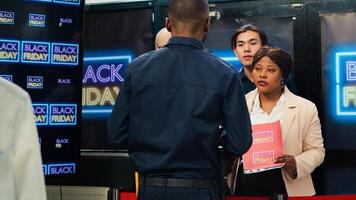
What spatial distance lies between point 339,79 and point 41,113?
201 cm

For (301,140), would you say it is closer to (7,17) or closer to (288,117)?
(288,117)

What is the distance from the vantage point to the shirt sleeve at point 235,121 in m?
2.46

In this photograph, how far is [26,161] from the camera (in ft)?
4.33

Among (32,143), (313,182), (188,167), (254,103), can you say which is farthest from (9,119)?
(313,182)

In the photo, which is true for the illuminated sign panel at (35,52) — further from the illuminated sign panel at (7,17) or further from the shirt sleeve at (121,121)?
the shirt sleeve at (121,121)

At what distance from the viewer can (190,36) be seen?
258 centimetres

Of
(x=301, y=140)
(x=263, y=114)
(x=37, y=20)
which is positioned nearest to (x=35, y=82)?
(x=37, y=20)

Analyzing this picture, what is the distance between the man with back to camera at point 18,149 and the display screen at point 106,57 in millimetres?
3014

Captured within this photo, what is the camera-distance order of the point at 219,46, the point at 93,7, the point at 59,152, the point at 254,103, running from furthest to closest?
the point at 93,7 < the point at 219,46 < the point at 254,103 < the point at 59,152

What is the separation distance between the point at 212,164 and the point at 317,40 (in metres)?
1.78

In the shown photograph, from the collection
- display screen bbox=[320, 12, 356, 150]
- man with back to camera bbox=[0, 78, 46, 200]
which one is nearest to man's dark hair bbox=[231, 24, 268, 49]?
display screen bbox=[320, 12, 356, 150]

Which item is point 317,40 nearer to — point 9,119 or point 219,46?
point 219,46

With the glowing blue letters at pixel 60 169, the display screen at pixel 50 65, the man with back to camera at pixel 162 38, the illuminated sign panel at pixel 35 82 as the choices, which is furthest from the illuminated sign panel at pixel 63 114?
the man with back to camera at pixel 162 38

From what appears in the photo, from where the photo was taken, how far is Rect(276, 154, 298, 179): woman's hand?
3562 mm
